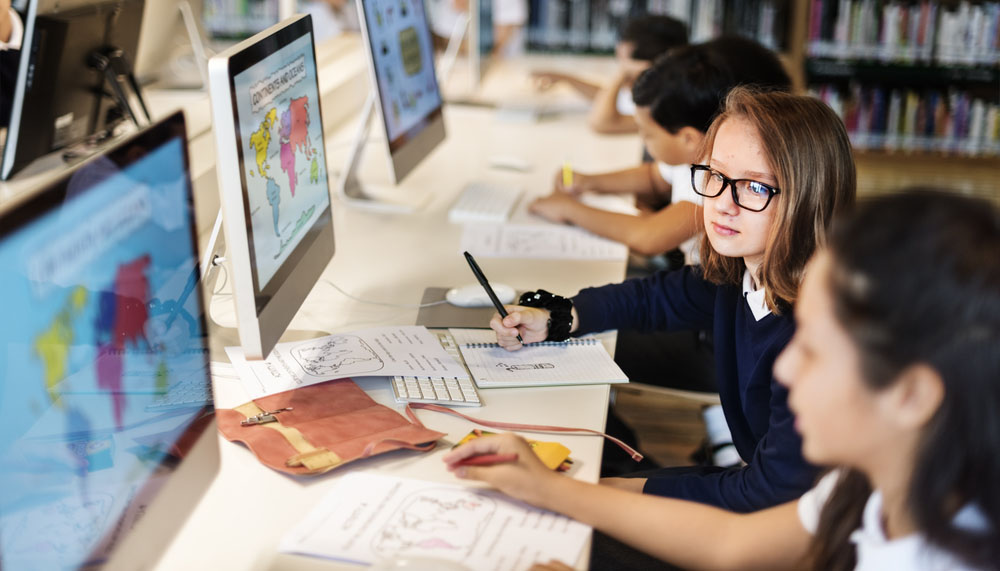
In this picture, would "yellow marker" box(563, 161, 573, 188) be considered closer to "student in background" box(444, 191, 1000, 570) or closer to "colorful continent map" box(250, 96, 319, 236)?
"colorful continent map" box(250, 96, 319, 236)

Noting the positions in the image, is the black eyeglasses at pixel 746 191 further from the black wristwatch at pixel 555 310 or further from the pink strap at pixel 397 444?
the pink strap at pixel 397 444

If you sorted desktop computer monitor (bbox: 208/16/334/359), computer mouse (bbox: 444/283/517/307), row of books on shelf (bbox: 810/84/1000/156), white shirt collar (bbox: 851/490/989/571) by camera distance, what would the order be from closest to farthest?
white shirt collar (bbox: 851/490/989/571), desktop computer monitor (bbox: 208/16/334/359), computer mouse (bbox: 444/283/517/307), row of books on shelf (bbox: 810/84/1000/156)

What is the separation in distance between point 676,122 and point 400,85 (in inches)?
23.9

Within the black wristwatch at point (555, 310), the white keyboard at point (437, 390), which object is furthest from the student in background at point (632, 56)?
the white keyboard at point (437, 390)

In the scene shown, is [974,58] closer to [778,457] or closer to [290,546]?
[778,457]

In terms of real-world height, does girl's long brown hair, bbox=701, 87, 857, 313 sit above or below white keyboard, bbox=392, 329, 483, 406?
above

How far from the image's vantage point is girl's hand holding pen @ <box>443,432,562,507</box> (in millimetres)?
1008

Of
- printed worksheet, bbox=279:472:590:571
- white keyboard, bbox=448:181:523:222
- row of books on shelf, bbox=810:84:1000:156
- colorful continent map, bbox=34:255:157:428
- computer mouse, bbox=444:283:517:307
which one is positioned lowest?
row of books on shelf, bbox=810:84:1000:156

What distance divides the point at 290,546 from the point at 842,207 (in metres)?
0.85

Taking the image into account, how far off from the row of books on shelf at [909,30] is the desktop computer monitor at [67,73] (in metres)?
3.48

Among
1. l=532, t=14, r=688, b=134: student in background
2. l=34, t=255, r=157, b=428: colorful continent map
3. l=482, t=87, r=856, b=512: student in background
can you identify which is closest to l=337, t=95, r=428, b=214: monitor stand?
l=482, t=87, r=856, b=512: student in background

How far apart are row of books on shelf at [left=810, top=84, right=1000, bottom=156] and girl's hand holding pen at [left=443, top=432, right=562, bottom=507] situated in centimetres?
402

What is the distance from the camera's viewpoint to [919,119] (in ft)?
15.2

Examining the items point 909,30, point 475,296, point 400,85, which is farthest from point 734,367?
point 909,30
